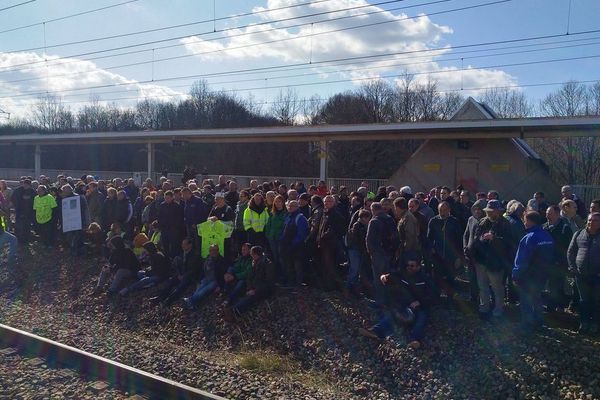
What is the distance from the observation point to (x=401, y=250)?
334 inches

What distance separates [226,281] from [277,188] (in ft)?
11.8

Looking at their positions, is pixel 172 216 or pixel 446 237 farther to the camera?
pixel 172 216

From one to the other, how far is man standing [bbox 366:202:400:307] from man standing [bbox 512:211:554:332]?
1898 mm

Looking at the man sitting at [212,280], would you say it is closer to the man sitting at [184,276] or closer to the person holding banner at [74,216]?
the man sitting at [184,276]

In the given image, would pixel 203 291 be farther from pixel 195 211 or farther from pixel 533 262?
pixel 533 262

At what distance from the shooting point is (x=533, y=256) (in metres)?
7.21

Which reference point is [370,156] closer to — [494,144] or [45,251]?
[494,144]

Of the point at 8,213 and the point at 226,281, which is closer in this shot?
the point at 226,281

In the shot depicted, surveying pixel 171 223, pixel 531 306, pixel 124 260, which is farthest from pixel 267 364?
pixel 124 260

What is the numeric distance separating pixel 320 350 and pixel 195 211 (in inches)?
172

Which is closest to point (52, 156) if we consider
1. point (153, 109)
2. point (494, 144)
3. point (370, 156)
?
point (153, 109)

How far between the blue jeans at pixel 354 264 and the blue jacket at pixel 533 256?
2754mm

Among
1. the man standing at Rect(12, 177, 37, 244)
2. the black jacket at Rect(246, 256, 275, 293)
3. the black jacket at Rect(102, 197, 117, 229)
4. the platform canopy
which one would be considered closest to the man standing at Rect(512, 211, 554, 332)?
the black jacket at Rect(246, 256, 275, 293)

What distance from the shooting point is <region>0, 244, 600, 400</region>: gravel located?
6.78 m
